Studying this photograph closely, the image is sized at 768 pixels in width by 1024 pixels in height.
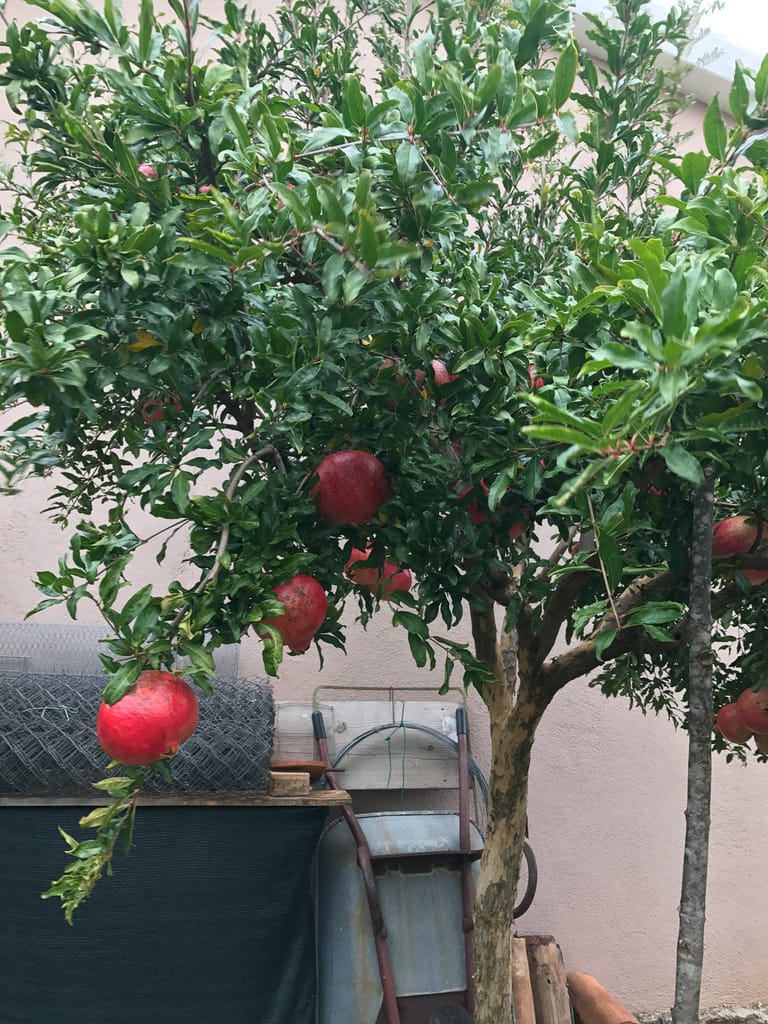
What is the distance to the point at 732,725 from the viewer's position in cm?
184

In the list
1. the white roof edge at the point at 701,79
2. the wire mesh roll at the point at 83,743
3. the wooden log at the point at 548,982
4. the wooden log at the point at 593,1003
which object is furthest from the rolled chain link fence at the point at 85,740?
the white roof edge at the point at 701,79

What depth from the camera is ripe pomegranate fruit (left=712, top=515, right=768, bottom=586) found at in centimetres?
150

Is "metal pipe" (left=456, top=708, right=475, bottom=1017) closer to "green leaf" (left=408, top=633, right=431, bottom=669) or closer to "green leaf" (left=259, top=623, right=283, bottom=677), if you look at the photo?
"green leaf" (left=408, top=633, right=431, bottom=669)

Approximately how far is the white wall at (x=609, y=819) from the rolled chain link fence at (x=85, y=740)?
571 millimetres

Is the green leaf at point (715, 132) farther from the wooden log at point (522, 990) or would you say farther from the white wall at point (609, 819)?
the wooden log at point (522, 990)

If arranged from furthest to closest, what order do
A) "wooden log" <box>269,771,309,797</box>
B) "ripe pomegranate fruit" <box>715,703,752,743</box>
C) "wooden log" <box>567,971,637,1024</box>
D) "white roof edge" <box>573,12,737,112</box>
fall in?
"white roof edge" <box>573,12,737,112</box> → "wooden log" <box>567,971,637,1024</box> → "wooden log" <box>269,771,309,797</box> → "ripe pomegranate fruit" <box>715,703,752,743</box>

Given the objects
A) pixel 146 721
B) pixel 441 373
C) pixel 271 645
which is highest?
pixel 441 373

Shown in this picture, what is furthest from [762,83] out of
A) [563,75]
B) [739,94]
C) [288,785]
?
[288,785]

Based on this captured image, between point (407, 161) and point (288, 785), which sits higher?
point (407, 161)

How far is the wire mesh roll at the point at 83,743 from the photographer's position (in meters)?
2.43

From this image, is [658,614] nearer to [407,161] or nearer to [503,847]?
[407,161]

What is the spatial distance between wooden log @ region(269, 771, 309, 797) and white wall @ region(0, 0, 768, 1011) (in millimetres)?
660

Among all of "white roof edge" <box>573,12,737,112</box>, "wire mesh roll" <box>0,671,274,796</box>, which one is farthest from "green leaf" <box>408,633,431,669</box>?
"white roof edge" <box>573,12,737,112</box>

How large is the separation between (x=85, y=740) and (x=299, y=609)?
1.46 metres
